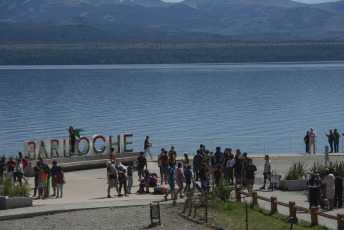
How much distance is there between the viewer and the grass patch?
61.9 ft

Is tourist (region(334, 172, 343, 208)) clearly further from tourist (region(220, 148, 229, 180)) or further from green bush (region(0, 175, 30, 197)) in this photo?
green bush (region(0, 175, 30, 197))

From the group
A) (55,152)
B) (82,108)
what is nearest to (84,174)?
(55,152)

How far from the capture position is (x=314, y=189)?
20984 millimetres

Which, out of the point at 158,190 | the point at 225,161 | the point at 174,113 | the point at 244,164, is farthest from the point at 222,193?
the point at 174,113

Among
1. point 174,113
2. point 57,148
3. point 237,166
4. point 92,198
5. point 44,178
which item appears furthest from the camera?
point 174,113

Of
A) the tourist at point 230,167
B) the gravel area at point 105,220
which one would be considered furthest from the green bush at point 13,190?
the tourist at point 230,167

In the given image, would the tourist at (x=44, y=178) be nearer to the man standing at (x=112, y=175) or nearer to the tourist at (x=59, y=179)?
the tourist at (x=59, y=179)

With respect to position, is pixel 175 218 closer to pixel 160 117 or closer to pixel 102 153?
pixel 102 153

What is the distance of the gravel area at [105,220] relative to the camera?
1980 cm

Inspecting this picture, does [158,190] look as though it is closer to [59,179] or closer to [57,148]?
[59,179]

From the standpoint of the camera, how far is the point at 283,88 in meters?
138

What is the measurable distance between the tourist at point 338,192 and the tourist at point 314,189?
2.46 feet

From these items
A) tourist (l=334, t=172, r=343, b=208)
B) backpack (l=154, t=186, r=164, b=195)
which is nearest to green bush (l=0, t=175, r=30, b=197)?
backpack (l=154, t=186, r=164, b=195)

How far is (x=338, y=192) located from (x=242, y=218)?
12.1 ft
